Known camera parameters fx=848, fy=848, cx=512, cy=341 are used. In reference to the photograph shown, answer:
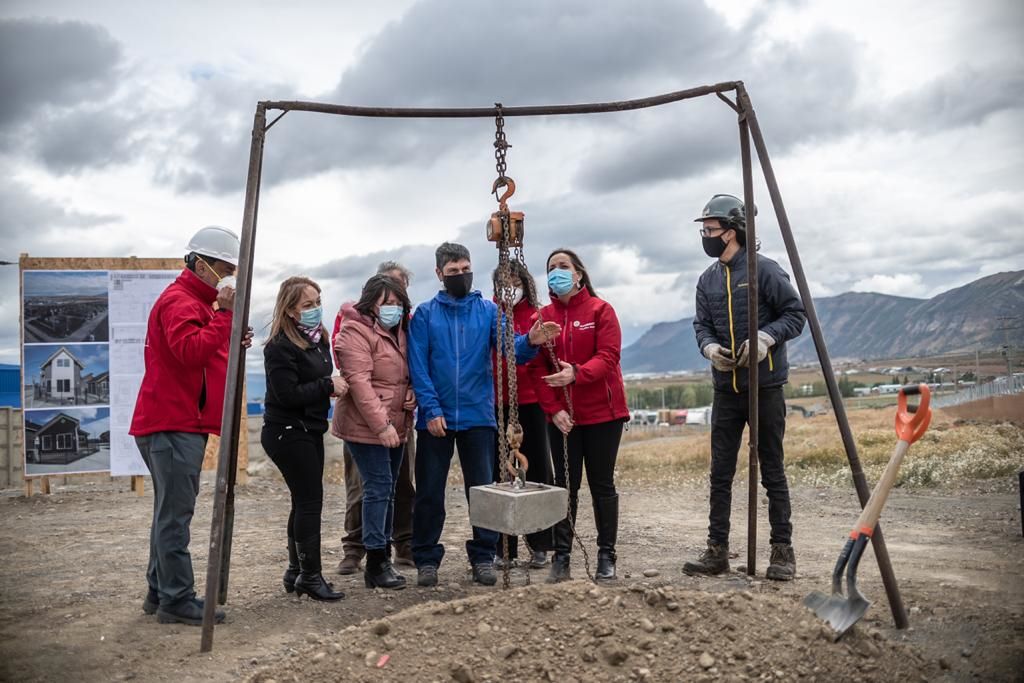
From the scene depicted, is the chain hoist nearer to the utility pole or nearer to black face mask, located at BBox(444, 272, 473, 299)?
black face mask, located at BBox(444, 272, 473, 299)

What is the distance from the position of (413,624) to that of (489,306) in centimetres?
222

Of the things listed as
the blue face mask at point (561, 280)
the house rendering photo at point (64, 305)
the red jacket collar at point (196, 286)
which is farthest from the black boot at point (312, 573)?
the house rendering photo at point (64, 305)

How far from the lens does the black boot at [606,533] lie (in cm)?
543

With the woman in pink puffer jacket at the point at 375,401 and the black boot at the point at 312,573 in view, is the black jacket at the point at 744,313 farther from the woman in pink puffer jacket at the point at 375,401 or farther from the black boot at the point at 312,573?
the black boot at the point at 312,573

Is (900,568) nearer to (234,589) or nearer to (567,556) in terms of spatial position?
(567,556)

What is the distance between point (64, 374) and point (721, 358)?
8.01m

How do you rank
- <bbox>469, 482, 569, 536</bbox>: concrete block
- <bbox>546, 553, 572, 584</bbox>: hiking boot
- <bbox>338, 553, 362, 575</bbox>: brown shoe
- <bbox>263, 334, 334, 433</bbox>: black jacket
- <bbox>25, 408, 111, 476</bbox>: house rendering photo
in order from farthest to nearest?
<bbox>25, 408, 111, 476</bbox>: house rendering photo
<bbox>338, 553, 362, 575</bbox>: brown shoe
<bbox>546, 553, 572, 584</bbox>: hiking boot
<bbox>263, 334, 334, 433</bbox>: black jacket
<bbox>469, 482, 569, 536</bbox>: concrete block

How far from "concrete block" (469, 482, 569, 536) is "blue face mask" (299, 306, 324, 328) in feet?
4.96

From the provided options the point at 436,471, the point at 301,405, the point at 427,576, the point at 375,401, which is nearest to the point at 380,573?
the point at 427,576

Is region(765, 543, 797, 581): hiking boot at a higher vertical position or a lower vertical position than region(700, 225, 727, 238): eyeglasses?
lower

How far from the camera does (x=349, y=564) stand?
5992 mm

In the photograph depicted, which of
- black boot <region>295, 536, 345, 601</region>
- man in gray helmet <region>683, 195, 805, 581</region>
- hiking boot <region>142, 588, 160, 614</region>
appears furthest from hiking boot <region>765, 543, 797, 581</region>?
hiking boot <region>142, 588, 160, 614</region>

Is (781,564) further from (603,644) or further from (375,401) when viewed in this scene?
(375,401)

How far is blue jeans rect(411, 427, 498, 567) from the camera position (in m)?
5.40
